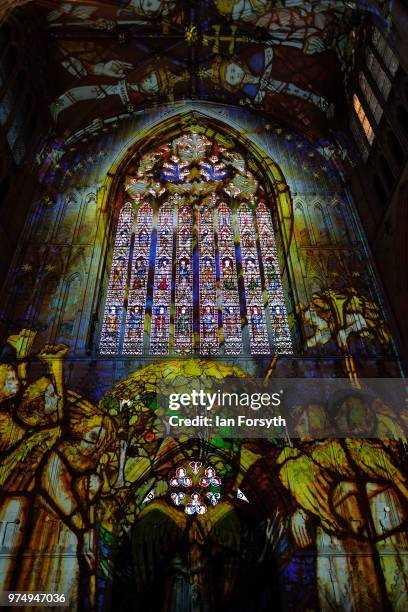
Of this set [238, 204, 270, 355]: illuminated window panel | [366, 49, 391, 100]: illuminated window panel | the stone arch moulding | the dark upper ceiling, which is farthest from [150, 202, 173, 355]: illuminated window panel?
[366, 49, 391, 100]: illuminated window panel

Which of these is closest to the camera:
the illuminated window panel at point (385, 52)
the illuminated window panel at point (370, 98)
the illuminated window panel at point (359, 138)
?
the illuminated window panel at point (385, 52)

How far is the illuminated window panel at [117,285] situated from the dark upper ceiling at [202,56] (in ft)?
10.9

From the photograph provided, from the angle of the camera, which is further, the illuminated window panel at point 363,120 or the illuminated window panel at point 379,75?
the illuminated window panel at point 363,120

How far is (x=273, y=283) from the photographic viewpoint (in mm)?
10375

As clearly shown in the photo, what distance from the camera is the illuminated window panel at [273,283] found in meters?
9.34

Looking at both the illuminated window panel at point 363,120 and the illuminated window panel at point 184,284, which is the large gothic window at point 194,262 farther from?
the illuminated window panel at point 363,120

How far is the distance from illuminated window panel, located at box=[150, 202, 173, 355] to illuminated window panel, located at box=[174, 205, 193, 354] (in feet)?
0.64

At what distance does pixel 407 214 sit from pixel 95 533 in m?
8.01

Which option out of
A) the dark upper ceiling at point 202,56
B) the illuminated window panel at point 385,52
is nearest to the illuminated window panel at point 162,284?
the dark upper ceiling at point 202,56

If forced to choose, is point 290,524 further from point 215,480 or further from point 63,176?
point 63,176

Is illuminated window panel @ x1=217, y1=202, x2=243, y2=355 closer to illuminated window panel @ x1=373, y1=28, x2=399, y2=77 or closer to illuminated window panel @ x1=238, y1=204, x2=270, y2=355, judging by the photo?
illuminated window panel @ x1=238, y1=204, x2=270, y2=355

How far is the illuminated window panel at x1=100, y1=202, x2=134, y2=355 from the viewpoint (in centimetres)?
930

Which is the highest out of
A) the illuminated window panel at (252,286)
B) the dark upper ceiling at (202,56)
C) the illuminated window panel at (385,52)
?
the dark upper ceiling at (202,56)

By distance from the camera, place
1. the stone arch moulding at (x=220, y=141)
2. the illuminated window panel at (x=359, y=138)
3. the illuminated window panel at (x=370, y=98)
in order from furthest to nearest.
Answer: the illuminated window panel at (x=359, y=138), the stone arch moulding at (x=220, y=141), the illuminated window panel at (x=370, y=98)
